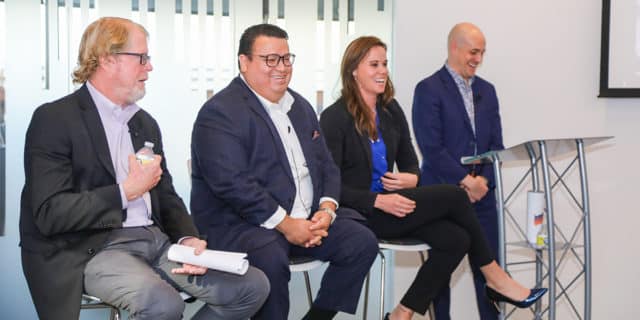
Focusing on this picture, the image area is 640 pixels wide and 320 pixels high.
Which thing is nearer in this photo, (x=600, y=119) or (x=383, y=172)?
(x=383, y=172)

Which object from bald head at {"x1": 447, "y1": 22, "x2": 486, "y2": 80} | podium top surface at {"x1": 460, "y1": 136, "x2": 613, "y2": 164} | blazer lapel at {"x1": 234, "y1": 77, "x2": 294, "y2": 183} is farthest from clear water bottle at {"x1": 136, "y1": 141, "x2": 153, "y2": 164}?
bald head at {"x1": 447, "y1": 22, "x2": 486, "y2": 80}

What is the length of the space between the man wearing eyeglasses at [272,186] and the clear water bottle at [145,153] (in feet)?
0.85

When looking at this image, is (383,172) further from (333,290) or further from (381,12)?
(381,12)

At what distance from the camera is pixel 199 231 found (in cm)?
296

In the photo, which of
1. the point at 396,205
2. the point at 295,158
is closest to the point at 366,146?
the point at 396,205

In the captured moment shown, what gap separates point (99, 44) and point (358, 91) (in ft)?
4.22

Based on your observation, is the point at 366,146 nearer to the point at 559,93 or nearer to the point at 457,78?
the point at 457,78

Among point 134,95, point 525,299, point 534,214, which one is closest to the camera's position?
point 134,95

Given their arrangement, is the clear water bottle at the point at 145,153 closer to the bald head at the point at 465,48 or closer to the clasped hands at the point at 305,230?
the clasped hands at the point at 305,230

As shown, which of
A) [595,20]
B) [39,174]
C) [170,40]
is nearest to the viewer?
[39,174]

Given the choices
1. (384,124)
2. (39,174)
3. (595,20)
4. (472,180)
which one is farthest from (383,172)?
(595,20)

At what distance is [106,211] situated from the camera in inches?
96.0

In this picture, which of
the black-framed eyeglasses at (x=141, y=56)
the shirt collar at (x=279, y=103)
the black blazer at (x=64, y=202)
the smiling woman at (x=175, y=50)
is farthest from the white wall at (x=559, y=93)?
the black blazer at (x=64, y=202)

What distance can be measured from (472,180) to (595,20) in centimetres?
150
